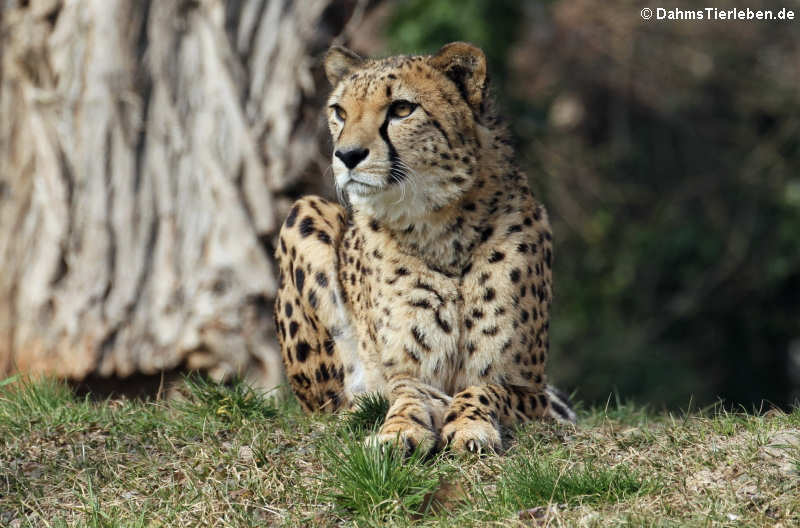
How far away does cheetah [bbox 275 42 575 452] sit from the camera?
4.25 meters

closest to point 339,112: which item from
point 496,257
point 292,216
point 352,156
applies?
point 352,156

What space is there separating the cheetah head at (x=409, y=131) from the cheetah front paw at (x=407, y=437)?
0.85 meters

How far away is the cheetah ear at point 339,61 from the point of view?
4.79 metres

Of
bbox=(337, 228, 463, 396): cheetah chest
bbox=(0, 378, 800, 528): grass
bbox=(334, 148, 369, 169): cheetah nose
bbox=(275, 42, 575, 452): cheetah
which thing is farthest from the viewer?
bbox=(337, 228, 463, 396): cheetah chest

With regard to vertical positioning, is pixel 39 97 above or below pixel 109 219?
above

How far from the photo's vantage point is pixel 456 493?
3.62m

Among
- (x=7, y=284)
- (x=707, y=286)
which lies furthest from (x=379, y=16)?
(x=7, y=284)

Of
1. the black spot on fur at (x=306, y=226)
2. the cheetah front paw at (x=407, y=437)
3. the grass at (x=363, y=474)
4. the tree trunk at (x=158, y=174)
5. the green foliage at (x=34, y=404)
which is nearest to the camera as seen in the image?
the grass at (x=363, y=474)

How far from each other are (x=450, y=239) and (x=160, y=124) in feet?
12.0

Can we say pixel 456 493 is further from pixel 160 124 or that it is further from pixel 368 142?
pixel 160 124

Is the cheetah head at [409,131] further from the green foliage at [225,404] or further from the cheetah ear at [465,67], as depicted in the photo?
the green foliage at [225,404]

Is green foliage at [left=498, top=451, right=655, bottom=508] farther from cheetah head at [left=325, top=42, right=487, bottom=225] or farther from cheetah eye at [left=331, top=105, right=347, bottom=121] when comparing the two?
cheetah eye at [left=331, top=105, right=347, bottom=121]

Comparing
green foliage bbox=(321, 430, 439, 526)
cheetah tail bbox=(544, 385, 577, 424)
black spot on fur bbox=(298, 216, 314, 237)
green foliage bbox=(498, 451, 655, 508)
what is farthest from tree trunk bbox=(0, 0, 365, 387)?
green foliage bbox=(498, 451, 655, 508)

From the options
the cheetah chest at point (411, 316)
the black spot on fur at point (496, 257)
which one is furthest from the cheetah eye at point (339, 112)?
the black spot on fur at point (496, 257)
